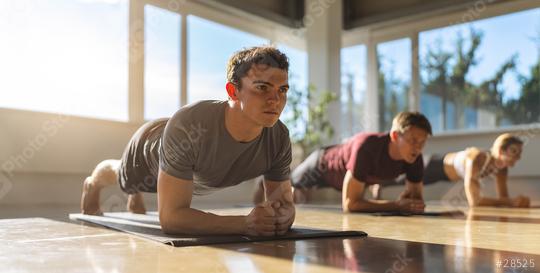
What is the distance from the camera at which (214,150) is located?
1699 mm

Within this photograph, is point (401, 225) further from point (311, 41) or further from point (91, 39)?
point (311, 41)

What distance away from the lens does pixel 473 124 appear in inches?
217

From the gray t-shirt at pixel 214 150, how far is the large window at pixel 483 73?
4.09 m

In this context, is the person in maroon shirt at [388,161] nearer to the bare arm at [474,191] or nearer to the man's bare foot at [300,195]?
the bare arm at [474,191]

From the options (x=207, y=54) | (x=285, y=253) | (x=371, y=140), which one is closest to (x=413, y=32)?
(x=207, y=54)

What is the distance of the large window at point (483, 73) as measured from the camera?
5137 millimetres

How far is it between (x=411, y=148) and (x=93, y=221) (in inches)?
66.7

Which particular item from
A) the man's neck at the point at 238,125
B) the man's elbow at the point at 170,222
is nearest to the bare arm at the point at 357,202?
the man's neck at the point at 238,125

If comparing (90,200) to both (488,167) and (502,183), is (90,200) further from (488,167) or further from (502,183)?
(502,183)

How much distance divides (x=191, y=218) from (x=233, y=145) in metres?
0.27

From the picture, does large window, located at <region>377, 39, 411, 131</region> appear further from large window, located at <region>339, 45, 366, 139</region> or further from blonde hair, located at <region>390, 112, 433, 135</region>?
blonde hair, located at <region>390, 112, 433, 135</region>

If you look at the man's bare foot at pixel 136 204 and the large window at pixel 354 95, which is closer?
the man's bare foot at pixel 136 204

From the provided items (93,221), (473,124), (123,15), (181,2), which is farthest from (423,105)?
(93,221)


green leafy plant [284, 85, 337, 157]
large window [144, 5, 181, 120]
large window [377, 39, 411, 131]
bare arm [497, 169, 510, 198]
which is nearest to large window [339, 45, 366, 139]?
large window [377, 39, 411, 131]
